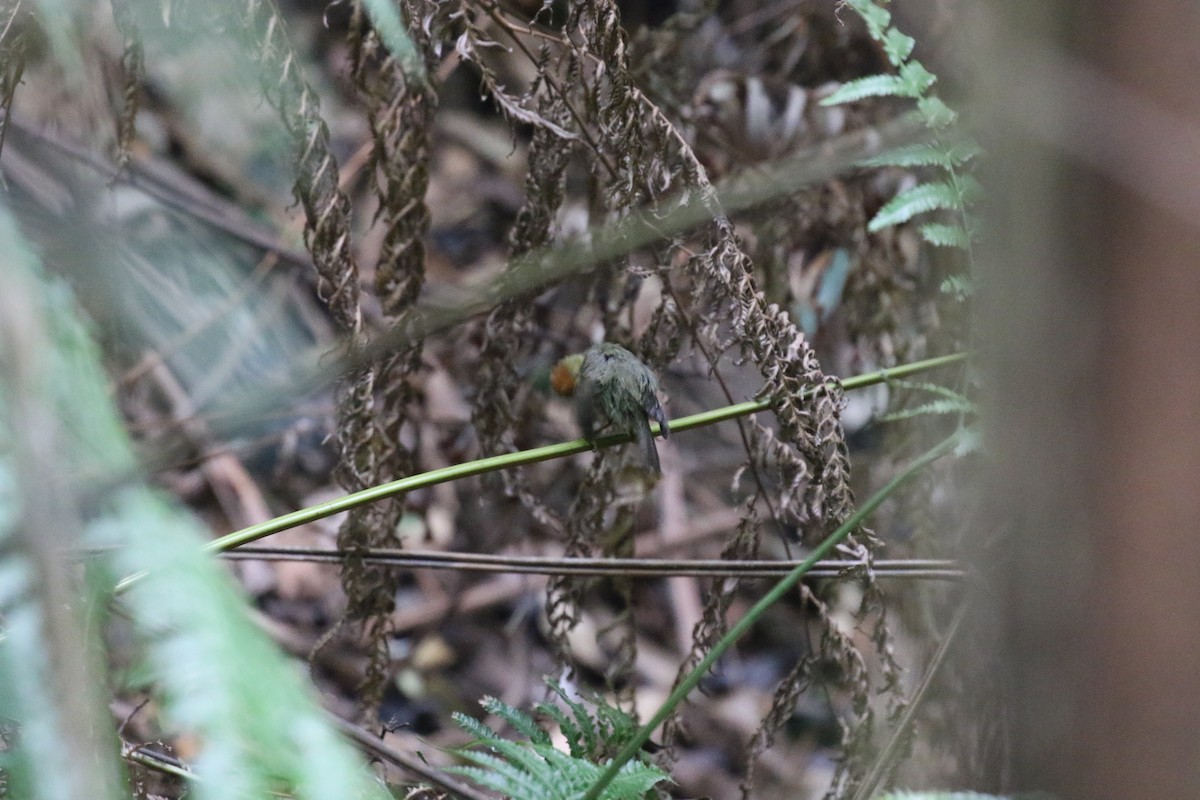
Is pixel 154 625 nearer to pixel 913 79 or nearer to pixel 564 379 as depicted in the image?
pixel 564 379

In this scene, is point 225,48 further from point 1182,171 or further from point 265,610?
point 265,610

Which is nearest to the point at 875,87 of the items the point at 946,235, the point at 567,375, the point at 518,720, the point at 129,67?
the point at 946,235

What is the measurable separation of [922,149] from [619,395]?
3.12ft

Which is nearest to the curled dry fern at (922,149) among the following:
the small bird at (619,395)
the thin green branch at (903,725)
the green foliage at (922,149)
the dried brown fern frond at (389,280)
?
the green foliage at (922,149)

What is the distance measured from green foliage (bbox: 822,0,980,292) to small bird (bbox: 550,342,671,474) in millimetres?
678

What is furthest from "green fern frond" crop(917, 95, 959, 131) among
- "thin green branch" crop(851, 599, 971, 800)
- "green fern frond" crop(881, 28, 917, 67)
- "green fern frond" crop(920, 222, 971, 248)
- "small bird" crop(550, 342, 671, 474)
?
"thin green branch" crop(851, 599, 971, 800)

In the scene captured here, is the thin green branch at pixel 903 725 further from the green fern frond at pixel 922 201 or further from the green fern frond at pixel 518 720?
the green fern frond at pixel 922 201

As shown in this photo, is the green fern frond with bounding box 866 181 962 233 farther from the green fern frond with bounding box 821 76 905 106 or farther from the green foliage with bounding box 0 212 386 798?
the green foliage with bounding box 0 212 386 798

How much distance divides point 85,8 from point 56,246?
4.07 feet

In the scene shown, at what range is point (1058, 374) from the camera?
950 millimetres

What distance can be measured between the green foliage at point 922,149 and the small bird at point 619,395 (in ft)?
2.22

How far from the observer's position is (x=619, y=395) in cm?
250

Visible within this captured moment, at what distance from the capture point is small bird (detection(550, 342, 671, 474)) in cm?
248

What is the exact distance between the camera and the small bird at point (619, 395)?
2484 millimetres
